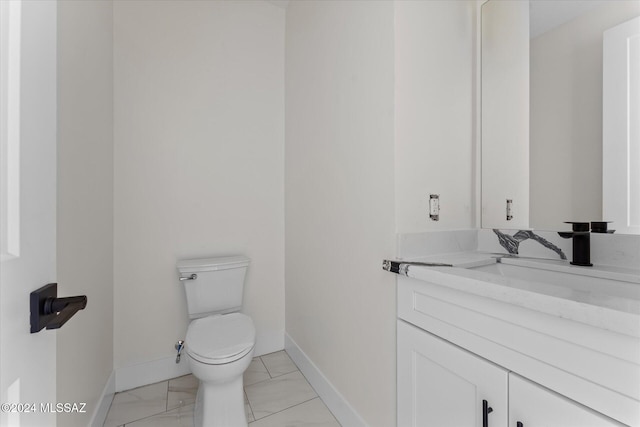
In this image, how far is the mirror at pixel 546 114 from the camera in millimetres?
1021

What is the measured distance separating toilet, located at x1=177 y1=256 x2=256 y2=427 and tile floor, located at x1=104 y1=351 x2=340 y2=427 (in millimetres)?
120

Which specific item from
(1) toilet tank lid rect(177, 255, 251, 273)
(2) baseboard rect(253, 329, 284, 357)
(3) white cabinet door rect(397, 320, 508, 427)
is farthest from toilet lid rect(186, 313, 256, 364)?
(3) white cabinet door rect(397, 320, 508, 427)

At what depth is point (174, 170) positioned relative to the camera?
1.87 m

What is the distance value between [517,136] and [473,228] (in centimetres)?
45

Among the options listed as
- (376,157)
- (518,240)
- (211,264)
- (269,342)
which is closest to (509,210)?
(518,240)

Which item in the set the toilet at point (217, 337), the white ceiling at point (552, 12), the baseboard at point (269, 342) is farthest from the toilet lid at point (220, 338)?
the white ceiling at point (552, 12)

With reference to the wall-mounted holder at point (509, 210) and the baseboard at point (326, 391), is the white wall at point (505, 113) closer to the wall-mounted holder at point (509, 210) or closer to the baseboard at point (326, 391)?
the wall-mounted holder at point (509, 210)

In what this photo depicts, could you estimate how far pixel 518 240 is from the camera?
4.15ft

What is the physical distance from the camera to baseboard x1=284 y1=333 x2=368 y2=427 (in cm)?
139

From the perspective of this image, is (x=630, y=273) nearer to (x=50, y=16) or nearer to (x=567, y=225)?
(x=567, y=225)

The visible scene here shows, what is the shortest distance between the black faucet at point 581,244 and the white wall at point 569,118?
73mm

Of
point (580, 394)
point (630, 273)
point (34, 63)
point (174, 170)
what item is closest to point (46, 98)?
point (34, 63)

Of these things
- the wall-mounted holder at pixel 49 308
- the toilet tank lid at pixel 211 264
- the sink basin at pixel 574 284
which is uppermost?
the wall-mounted holder at pixel 49 308

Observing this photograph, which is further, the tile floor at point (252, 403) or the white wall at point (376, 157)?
the tile floor at point (252, 403)
